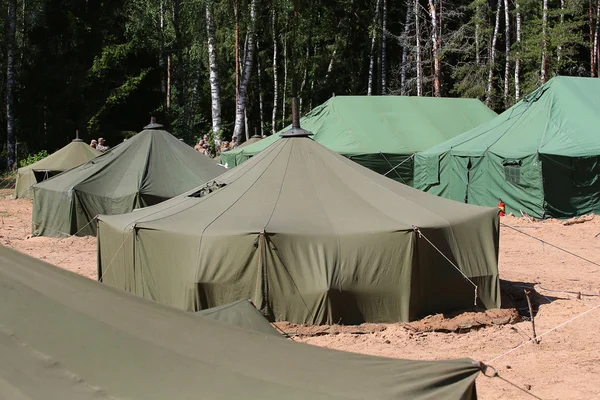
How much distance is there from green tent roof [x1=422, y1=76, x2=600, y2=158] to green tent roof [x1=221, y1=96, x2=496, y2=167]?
2.73 metres

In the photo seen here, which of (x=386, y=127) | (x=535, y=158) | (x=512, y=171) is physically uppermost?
(x=386, y=127)

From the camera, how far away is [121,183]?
15.0m

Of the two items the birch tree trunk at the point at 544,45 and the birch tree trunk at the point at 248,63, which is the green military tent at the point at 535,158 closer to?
the birch tree trunk at the point at 544,45

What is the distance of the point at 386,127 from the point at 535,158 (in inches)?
266

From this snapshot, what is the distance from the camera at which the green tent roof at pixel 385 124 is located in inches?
834

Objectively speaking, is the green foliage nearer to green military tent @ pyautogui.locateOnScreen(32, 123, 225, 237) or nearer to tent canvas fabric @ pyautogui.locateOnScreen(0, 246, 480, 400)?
green military tent @ pyautogui.locateOnScreen(32, 123, 225, 237)

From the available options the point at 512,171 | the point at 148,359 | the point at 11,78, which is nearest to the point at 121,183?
the point at 512,171

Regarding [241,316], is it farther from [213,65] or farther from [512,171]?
[213,65]

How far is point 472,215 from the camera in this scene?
28.2 feet

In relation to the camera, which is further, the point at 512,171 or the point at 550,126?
the point at 550,126

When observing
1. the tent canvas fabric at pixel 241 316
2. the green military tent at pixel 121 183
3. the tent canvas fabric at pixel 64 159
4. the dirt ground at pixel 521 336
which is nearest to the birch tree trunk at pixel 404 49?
the tent canvas fabric at pixel 64 159

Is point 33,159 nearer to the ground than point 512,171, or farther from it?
farther from it

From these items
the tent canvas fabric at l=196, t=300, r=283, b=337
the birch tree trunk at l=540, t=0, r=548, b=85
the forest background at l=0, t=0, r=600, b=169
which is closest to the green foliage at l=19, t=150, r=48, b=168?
the forest background at l=0, t=0, r=600, b=169

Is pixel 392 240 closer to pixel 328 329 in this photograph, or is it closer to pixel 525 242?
pixel 328 329
